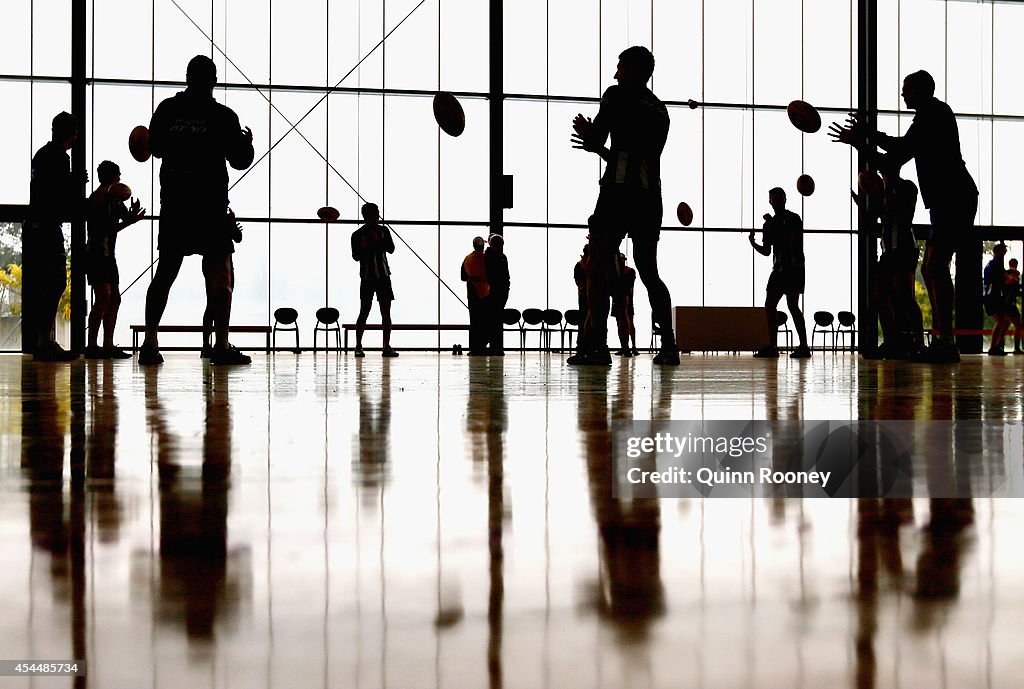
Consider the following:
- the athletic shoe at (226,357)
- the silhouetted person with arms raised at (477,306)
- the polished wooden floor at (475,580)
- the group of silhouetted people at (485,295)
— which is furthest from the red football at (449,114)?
the polished wooden floor at (475,580)

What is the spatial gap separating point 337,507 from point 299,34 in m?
16.3

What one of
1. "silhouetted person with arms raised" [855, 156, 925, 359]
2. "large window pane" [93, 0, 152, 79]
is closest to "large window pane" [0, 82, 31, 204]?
"large window pane" [93, 0, 152, 79]

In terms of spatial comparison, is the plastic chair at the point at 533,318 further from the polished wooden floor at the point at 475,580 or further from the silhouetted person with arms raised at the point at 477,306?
the polished wooden floor at the point at 475,580

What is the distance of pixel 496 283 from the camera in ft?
40.9

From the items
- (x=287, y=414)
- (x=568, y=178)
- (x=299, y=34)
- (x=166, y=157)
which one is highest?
(x=299, y=34)

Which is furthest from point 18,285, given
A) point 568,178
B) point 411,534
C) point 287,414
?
point 411,534

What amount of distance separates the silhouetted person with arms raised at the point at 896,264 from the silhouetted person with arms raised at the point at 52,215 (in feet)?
16.5

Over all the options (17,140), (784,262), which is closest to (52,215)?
(784,262)

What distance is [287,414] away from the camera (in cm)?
172

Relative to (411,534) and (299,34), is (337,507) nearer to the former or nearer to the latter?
(411,534)

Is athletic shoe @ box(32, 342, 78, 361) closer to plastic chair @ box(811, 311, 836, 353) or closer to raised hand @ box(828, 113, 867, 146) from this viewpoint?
raised hand @ box(828, 113, 867, 146)

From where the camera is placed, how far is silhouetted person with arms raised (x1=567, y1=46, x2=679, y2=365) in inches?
196

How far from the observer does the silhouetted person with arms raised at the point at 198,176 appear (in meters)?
4.86

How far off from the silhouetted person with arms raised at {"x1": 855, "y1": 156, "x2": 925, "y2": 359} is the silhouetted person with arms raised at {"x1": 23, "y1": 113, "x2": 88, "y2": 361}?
5.04 metres
